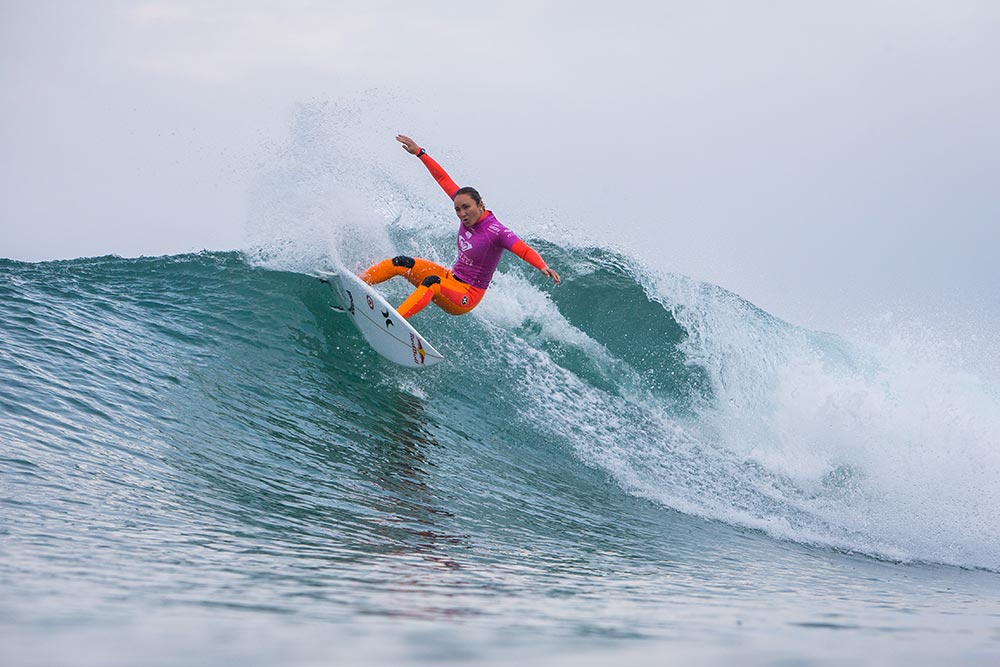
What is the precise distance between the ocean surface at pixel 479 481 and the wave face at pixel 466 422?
A: 0.12 ft

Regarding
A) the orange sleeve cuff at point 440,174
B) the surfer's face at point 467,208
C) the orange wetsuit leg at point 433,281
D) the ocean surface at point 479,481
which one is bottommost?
the ocean surface at point 479,481

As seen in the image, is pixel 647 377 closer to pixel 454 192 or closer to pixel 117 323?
pixel 454 192

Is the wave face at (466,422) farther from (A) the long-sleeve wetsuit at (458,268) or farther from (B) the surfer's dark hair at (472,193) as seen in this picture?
(B) the surfer's dark hair at (472,193)

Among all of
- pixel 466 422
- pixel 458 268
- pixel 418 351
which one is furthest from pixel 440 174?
pixel 466 422

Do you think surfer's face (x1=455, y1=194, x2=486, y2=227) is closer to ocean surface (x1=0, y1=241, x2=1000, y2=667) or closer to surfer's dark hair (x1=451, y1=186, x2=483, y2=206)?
surfer's dark hair (x1=451, y1=186, x2=483, y2=206)

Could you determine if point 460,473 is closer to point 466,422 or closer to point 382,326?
point 466,422

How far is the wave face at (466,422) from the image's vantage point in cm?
455

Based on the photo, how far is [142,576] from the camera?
8.98 ft

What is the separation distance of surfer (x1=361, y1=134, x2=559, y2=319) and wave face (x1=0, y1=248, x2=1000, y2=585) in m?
0.73

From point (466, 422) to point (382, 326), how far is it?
1.24 metres

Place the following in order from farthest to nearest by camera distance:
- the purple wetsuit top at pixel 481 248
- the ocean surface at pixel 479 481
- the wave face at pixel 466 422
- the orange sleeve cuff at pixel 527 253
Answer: the purple wetsuit top at pixel 481 248 < the orange sleeve cuff at pixel 527 253 < the wave face at pixel 466 422 < the ocean surface at pixel 479 481

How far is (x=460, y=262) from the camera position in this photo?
8.52 metres

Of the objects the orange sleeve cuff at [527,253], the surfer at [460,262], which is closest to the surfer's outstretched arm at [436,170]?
the surfer at [460,262]

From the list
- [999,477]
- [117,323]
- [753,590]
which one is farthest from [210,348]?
[999,477]
